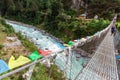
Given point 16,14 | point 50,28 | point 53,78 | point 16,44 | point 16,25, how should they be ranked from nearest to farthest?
point 53,78
point 16,44
point 50,28
point 16,25
point 16,14

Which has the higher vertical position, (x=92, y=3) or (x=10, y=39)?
(x=92, y=3)

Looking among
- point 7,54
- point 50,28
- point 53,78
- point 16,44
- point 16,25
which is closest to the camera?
point 53,78

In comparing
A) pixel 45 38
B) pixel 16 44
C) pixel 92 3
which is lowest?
pixel 45 38

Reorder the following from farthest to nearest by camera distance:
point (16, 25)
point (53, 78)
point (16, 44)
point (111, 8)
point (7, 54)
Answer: point (16, 25), point (111, 8), point (16, 44), point (7, 54), point (53, 78)

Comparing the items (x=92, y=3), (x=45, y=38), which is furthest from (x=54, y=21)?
(x=92, y=3)

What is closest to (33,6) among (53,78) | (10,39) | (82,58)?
(10,39)

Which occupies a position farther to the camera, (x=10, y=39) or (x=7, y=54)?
(x=10, y=39)

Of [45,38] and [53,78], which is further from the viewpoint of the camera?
[45,38]

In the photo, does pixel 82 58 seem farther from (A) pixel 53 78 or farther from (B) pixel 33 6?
(B) pixel 33 6

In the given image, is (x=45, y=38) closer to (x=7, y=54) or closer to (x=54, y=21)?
(x=54, y=21)
